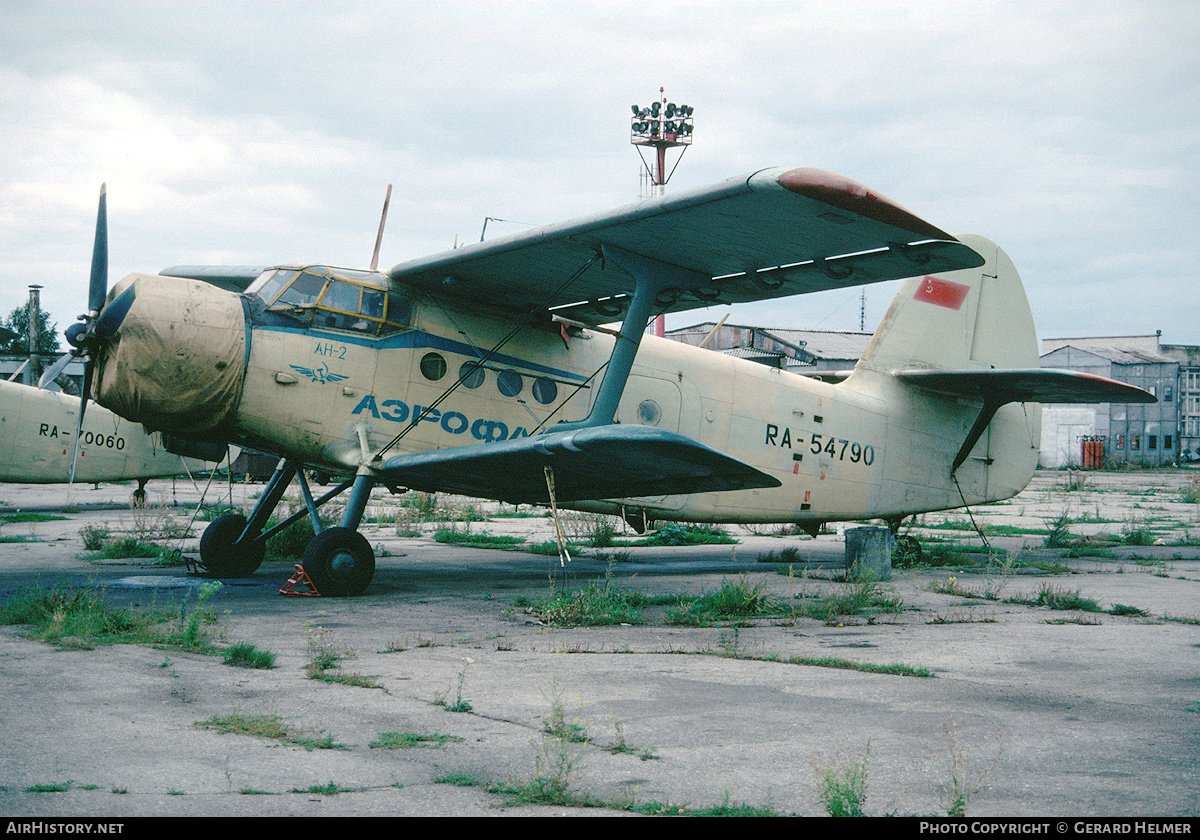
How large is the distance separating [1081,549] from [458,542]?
30.9ft

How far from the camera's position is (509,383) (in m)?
9.91

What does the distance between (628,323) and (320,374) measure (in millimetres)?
3037

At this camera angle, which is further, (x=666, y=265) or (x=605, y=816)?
(x=666, y=265)

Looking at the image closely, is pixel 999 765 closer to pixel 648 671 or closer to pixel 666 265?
pixel 648 671

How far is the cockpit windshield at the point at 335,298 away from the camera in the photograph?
887 centimetres

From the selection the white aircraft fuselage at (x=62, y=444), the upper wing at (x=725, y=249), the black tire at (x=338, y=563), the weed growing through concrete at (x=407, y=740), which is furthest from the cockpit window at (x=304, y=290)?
the white aircraft fuselage at (x=62, y=444)

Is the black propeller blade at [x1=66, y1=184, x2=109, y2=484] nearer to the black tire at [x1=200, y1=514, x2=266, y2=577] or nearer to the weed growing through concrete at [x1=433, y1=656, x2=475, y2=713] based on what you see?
the black tire at [x1=200, y1=514, x2=266, y2=577]

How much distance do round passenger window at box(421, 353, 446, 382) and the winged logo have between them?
0.87 m

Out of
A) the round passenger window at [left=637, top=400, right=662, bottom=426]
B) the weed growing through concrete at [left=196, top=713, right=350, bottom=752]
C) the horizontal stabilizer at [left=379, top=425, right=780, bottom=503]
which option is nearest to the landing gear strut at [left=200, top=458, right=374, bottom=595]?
the horizontal stabilizer at [left=379, top=425, right=780, bottom=503]

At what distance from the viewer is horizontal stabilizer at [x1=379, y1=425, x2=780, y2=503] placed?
24.4ft

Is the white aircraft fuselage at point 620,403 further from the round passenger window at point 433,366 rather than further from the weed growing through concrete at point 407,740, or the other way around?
the weed growing through concrete at point 407,740

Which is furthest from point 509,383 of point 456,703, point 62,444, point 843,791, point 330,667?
point 62,444
